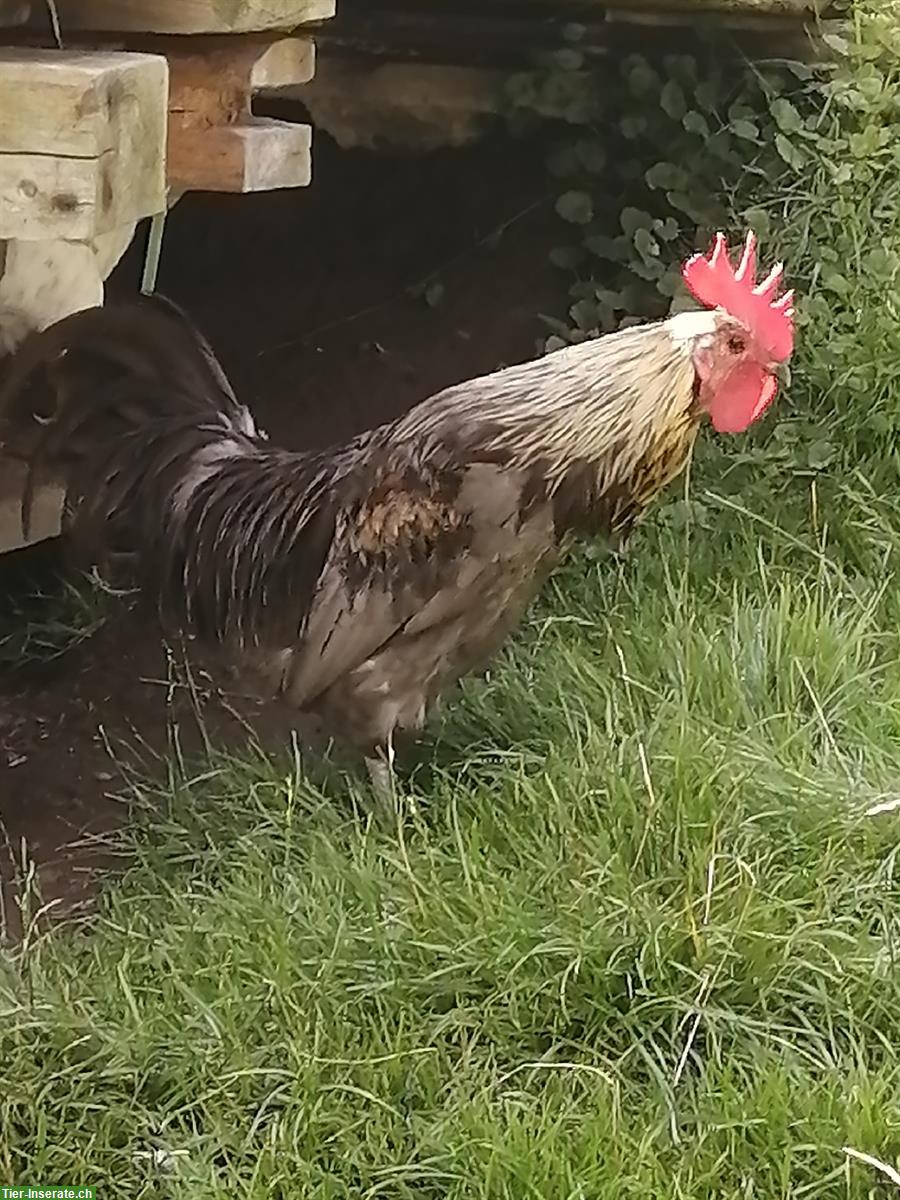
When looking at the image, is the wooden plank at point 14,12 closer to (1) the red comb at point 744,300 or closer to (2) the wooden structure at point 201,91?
(2) the wooden structure at point 201,91

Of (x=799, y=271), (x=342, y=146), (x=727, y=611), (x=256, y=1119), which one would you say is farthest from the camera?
(x=342, y=146)

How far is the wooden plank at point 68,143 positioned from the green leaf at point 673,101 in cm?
218

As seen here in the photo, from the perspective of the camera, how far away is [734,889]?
88.7 inches

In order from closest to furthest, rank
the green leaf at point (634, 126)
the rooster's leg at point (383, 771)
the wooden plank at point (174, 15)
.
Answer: the wooden plank at point (174, 15), the rooster's leg at point (383, 771), the green leaf at point (634, 126)

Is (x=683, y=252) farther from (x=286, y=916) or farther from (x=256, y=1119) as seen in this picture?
(x=256, y=1119)

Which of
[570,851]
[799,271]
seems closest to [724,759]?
[570,851]

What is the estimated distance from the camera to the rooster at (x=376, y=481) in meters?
2.58

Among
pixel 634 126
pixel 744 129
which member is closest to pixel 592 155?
pixel 634 126

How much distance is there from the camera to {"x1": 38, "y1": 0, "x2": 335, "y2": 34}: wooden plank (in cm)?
229

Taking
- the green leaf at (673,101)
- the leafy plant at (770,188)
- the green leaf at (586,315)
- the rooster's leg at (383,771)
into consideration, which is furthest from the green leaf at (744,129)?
the rooster's leg at (383,771)

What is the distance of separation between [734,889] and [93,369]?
57.0 inches

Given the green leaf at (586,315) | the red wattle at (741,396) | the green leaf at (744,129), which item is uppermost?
the green leaf at (744,129)

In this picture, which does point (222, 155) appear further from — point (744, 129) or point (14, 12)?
point (744, 129)

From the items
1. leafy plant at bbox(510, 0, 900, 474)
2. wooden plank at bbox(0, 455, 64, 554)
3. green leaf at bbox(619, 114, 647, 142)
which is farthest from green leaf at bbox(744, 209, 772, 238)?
wooden plank at bbox(0, 455, 64, 554)
